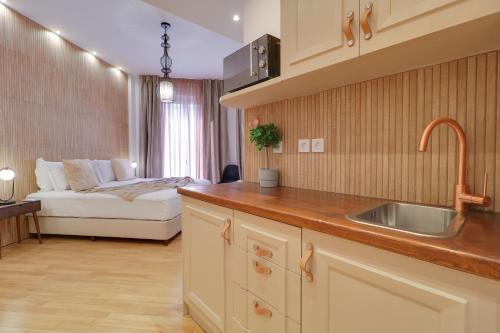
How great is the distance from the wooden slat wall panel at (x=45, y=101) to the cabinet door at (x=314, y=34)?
11.7ft

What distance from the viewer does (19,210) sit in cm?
282

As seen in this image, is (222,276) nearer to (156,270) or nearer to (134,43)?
(156,270)

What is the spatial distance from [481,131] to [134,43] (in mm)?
4535

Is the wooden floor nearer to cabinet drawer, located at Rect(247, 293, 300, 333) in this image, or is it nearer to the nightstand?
the nightstand

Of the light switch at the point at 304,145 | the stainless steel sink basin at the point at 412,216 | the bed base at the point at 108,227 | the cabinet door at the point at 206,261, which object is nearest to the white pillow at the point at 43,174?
the bed base at the point at 108,227

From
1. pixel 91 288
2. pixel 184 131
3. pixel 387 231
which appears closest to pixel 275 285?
pixel 387 231

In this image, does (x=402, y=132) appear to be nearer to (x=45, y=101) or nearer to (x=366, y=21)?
(x=366, y=21)

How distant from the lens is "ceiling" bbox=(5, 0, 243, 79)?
8.07 ft

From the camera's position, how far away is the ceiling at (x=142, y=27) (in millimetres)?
2459

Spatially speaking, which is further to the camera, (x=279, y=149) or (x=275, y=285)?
Answer: (x=279, y=149)

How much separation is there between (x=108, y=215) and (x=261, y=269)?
2.78 m

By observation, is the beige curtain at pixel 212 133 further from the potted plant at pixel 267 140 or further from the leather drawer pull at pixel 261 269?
the leather drawer pull at pixel 261 269

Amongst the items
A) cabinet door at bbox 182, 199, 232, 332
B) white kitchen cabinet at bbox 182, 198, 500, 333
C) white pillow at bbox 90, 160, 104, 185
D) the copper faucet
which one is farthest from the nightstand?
the copper faucet

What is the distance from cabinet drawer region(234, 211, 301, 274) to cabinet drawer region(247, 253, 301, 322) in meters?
0.03
